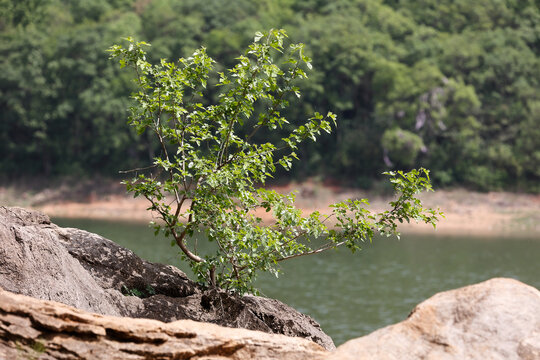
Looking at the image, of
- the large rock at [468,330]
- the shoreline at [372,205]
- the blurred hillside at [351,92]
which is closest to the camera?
the large rock at [468,330]

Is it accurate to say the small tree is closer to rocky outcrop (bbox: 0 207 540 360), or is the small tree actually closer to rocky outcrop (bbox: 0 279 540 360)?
rocky outcrop (bbox: 0 207 540 360)

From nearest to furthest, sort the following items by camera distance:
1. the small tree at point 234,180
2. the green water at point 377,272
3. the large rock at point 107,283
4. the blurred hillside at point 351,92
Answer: the large rock at point 107,283 → the small tree at point 234,180 → the green water at point 377,272 → the blurred hillside at point 351,92

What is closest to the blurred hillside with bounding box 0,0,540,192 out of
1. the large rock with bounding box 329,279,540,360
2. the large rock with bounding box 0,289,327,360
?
the large rock with bounding box 329,279,540,360

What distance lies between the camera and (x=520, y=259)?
43.8m

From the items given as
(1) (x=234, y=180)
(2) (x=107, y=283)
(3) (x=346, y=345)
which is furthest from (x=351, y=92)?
(3) (x=346, y=345)

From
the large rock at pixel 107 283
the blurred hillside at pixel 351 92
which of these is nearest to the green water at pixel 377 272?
the blurred hillside at pixel 351 92

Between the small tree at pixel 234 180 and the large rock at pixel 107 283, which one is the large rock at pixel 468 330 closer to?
the large rock at pixel 107 283

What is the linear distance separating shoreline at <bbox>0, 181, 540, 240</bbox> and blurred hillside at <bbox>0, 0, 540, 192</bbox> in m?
2.07

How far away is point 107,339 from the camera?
5996 mm

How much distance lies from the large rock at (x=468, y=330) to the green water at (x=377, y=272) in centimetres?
1666

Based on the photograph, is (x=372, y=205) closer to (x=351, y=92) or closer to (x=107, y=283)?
(x=351, y=92)

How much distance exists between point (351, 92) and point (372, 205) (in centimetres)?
1286

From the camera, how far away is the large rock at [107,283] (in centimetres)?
769

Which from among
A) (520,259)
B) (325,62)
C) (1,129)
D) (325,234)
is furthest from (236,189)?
(1,129)
